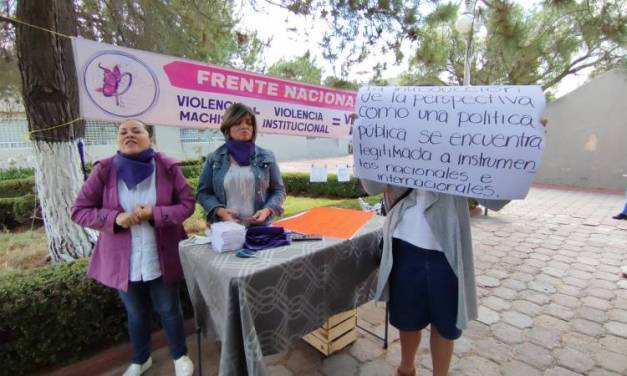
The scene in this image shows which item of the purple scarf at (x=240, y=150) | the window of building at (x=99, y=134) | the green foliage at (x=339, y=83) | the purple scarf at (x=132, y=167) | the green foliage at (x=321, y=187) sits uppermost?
the green foliage at (x=339, y=83)

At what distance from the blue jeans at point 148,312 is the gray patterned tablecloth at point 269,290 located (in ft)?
0.92

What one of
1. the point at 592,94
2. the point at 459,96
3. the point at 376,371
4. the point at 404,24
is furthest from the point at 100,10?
the point at 592,94

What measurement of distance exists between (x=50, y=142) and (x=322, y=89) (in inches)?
92.6

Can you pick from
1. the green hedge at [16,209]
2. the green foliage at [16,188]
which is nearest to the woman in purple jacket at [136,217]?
the green hedge at [16,209]

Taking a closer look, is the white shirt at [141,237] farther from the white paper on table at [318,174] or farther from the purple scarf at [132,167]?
the white paper on table at [318,174]

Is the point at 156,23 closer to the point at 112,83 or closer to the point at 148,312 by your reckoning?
the point at 112,83

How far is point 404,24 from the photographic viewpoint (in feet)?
12.0

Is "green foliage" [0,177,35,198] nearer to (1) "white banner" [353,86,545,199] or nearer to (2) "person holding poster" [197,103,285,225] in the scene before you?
(2) "person holding poster" [197,103,285,225]

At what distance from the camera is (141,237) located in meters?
1.81

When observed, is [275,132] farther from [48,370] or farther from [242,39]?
[48,370]

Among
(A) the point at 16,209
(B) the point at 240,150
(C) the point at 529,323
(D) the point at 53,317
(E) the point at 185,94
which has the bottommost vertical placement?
(C) the point at 529,323

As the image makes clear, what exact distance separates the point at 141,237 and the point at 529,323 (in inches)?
119

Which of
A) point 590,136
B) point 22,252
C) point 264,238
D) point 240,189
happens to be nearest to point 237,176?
point 240,189

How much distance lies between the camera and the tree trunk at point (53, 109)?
2.46 meters
